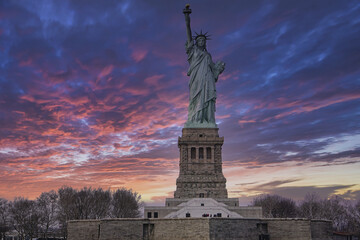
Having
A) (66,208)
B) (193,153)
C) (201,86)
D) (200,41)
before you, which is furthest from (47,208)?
(200,41)

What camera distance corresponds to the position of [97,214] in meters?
71.1

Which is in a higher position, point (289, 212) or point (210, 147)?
point (210, 147)

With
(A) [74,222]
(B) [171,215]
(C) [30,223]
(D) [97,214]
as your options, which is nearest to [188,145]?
(B) [171,215]

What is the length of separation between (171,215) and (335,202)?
52592 millimetres

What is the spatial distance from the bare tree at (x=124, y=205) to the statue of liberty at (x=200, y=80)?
20942 millimetres

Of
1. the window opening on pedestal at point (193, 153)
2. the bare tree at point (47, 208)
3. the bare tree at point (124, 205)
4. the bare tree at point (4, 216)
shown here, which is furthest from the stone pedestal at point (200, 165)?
the bare tree at point (4, 216)

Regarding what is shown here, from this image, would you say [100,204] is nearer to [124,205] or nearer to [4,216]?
[124,205]

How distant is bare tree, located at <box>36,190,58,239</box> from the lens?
7344cm

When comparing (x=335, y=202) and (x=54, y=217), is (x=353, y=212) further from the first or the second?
(x=54, y=217)

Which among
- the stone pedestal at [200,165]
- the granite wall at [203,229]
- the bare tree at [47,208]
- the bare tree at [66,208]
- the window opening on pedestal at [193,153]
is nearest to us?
the granite wall at [203,229]

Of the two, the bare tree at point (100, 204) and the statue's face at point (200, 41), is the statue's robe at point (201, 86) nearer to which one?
the statue's face at point (200, 41)

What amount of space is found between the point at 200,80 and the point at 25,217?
1744 inches

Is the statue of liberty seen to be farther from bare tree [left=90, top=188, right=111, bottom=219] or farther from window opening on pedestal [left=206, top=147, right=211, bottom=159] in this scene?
bare tree [left=90, top=188, right=111, bottom=219]

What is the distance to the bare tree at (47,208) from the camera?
73.4 m
